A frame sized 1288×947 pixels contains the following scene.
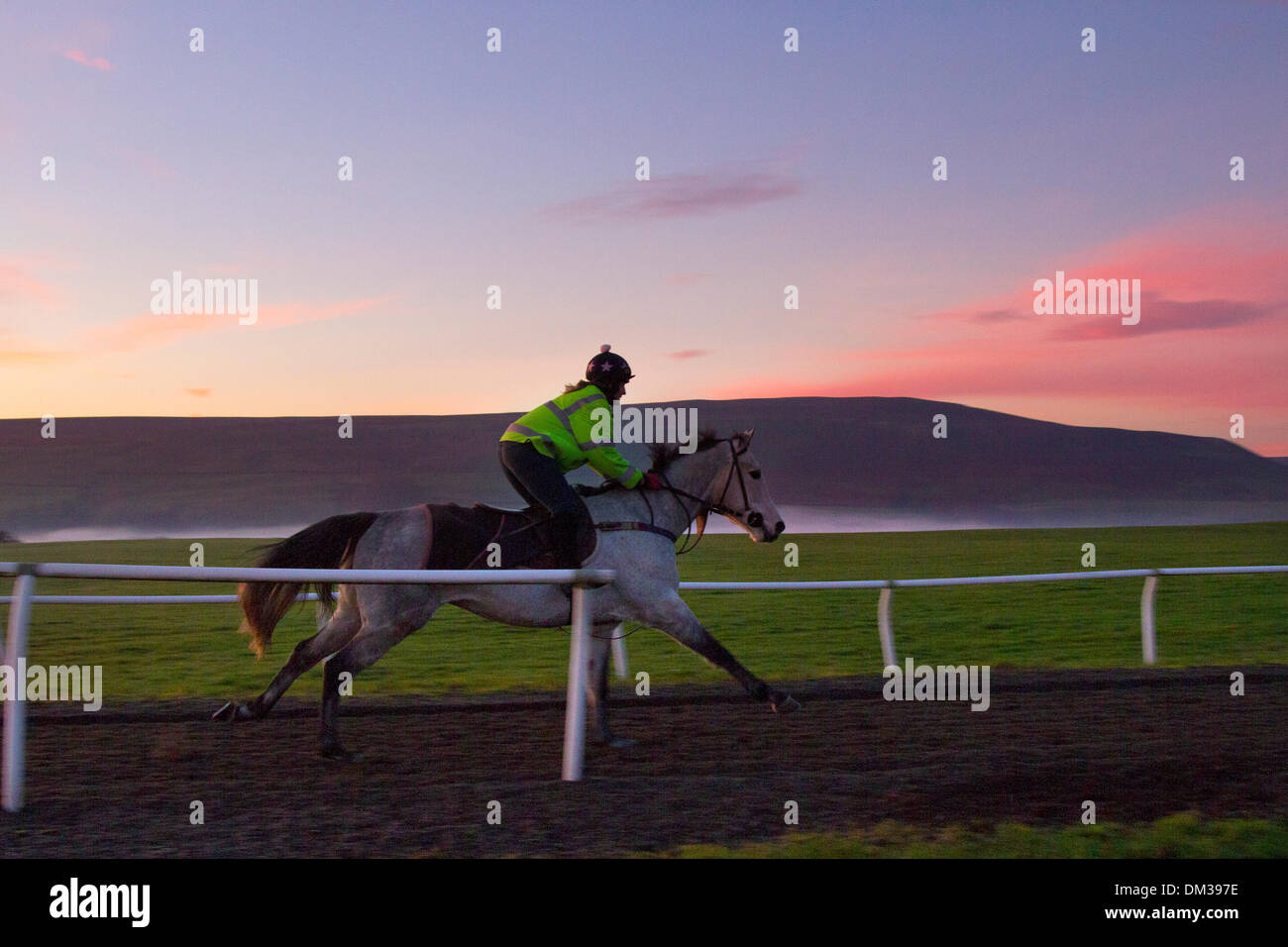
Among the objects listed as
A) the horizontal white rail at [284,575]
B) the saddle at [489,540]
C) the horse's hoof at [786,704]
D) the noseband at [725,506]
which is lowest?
the horse's hoof at [786,704]

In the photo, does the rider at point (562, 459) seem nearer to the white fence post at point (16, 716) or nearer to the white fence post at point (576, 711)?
the white fence post at point (576, 711)

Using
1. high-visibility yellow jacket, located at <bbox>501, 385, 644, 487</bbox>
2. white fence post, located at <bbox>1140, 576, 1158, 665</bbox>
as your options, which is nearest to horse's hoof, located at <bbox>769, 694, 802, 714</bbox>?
high-visibility yellow jacket, located at <bbox>501, 385, 644, 487</bbox>

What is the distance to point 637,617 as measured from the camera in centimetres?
599

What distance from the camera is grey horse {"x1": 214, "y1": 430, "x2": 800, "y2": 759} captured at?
5664 millimetres

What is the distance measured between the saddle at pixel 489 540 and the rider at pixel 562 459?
50 mm

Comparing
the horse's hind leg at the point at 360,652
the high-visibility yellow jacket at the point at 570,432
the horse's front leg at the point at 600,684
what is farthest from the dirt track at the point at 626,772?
the high-visibility yellow jacket at the point at 570,432

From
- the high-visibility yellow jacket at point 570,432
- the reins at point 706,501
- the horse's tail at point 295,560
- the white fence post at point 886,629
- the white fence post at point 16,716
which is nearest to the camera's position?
the white fence post at point 16,716

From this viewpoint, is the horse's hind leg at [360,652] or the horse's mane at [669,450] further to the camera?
the horse's mane at [669,450]

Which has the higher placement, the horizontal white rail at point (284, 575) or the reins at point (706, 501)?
the reins at point (706, 501)

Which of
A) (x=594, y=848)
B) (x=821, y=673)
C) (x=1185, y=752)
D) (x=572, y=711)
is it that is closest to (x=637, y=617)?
(x=572, y=711)

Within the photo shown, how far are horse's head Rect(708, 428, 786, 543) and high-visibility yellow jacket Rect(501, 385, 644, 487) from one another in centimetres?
60

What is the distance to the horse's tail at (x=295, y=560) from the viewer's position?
5.92m

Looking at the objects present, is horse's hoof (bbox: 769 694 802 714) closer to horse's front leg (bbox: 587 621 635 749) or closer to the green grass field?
horse's front leg (bbox: 587 621 635 749)

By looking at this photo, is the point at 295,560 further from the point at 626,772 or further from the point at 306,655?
the point at 626,772
